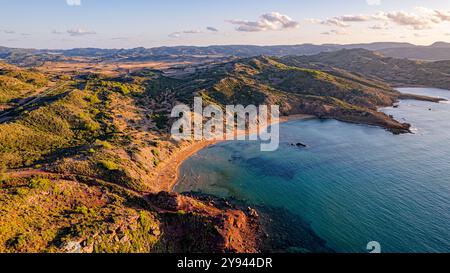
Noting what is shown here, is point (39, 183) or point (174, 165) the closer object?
point (39, 183)

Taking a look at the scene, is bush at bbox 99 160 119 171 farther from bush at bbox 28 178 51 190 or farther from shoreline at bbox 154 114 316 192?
bush at bbox 28 178 51 190

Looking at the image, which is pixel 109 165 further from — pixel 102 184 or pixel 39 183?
pixel 39 183

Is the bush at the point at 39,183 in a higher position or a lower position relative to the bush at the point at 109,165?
higher

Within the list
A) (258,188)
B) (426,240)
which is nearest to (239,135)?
(258,188)

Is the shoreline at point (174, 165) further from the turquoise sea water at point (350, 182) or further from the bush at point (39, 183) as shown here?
the bush at point (39, 183)

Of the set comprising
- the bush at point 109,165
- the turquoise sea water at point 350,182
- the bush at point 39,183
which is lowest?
the turquoise sea water at point 350,182

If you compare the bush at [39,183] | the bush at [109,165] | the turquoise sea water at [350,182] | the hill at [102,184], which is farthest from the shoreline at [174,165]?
the bush at [39,183]

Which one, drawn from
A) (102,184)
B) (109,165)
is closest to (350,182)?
(102,184)
